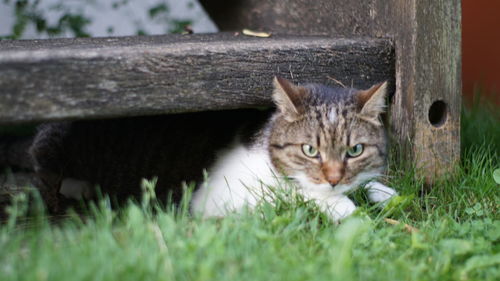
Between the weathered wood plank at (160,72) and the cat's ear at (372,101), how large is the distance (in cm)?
33

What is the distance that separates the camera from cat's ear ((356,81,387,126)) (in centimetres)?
288

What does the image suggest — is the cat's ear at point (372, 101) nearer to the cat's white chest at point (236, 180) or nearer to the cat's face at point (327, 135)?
the cat's face at point (327, 135)

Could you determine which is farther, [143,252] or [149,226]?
[149,226]

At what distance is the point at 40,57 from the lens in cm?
233

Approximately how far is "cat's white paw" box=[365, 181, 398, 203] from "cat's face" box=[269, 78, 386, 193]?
0.05m

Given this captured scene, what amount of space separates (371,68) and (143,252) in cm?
178

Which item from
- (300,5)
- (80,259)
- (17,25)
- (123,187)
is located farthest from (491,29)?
(80,259)

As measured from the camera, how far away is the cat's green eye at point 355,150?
2936 millimetres

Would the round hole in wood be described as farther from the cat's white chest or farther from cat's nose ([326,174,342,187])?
the cat's white chest

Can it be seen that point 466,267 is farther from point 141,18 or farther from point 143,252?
point 141,18

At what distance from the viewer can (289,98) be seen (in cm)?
288

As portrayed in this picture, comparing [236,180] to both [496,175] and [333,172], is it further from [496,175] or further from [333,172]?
[496,175]

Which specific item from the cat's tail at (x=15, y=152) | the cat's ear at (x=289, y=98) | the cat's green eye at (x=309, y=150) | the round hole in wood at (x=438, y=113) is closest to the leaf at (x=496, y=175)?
the round hole in wood at (x=438, y=113)

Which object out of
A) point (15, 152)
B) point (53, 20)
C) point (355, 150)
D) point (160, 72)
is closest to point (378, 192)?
point (355, 150)
